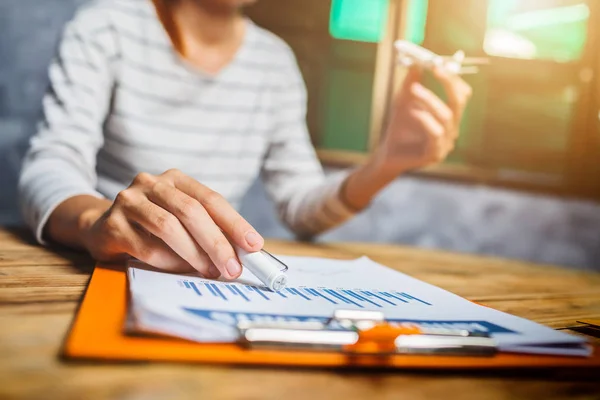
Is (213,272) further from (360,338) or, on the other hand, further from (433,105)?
(433,105)

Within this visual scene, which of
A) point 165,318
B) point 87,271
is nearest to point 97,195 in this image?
point 87,271

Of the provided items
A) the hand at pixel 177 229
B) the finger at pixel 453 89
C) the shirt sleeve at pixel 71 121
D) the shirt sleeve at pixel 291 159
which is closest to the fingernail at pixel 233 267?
the hand at pixel 177 229

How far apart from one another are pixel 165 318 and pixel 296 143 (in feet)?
3.09

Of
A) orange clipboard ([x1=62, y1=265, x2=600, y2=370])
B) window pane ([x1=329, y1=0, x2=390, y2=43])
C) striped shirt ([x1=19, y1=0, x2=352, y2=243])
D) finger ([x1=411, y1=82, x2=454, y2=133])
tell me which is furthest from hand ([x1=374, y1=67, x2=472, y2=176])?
orange clipboard ([x1=62, y1=265, x2=600, y2=370])

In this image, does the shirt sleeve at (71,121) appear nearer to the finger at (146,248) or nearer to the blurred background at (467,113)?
the finger at (146,248)

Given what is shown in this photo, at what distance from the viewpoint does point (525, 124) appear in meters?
1.49

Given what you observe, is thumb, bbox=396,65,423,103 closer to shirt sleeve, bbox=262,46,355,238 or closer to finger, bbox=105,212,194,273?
shirt sleeve, bbox=262,46,355,238

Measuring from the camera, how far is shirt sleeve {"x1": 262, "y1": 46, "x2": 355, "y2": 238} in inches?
43.8

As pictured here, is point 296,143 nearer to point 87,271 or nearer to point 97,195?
point 97,195

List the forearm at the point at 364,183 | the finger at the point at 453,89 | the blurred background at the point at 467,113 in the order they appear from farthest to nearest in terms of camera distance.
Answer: the blurred background at the point at 467,113, the forearm at the point at 364,183, the finger at the point at 453,89

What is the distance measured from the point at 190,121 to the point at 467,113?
2.49 feet

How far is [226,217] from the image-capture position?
45 cm

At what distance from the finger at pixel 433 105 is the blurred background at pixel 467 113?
359mm

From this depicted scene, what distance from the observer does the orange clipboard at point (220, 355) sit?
10.6 inches
